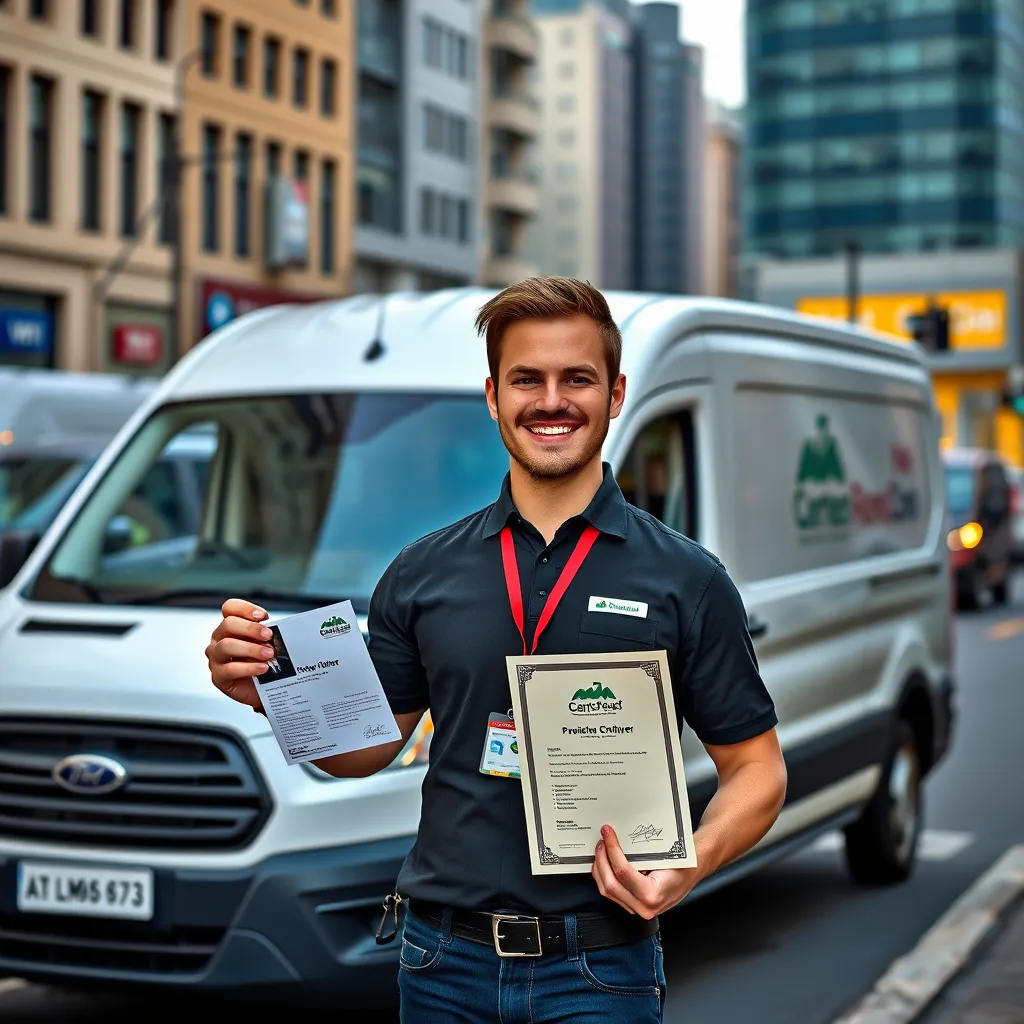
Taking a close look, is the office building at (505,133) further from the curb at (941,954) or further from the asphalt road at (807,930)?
the curb at (941,954)

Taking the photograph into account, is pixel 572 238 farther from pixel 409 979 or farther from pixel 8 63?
pixel 409 979

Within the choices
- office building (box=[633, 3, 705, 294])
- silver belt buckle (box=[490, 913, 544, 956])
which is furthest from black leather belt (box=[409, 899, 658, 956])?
office building (box=[633, 3, 705, 294])

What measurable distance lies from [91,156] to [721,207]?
5654 inches

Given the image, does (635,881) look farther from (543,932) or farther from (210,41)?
(210,41)

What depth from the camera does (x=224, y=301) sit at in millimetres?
45781

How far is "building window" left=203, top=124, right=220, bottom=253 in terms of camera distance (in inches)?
1813

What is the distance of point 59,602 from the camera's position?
6.12 m

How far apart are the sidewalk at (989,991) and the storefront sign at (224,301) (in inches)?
1508

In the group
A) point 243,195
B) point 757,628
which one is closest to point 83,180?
point 243,195

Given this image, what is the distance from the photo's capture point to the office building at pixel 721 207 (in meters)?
176

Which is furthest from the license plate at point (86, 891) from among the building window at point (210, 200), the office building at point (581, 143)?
the office building at point (581, 143)

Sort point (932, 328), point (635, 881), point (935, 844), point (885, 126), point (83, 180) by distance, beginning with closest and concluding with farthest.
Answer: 1. point (635, 881)
2. point (935, 844)
3. point (932, 328)
4. point (83, 180)
5. point (885, 126)

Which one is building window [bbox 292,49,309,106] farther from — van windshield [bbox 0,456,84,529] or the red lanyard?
the red lanyard

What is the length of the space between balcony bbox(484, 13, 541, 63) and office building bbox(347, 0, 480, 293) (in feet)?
9.13
